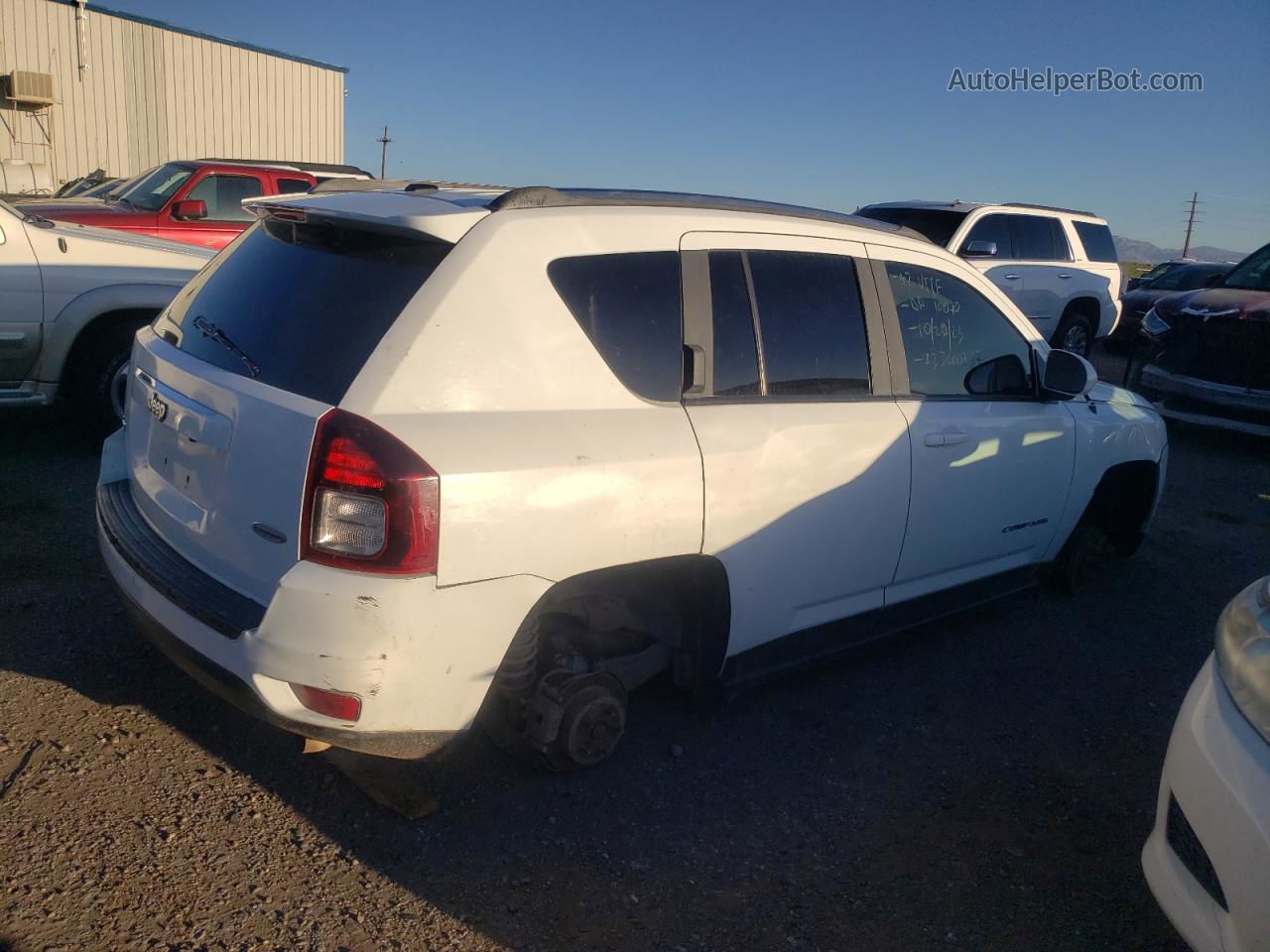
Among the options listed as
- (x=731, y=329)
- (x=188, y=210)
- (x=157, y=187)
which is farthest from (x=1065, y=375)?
(x=157, y=187)

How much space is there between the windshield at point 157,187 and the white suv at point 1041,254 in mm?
7625

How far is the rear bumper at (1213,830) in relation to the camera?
6.91 feet

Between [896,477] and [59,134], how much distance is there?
25559 mm

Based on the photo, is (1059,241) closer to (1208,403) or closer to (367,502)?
(1208,403)

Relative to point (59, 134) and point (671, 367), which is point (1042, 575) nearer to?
point (671, 367)

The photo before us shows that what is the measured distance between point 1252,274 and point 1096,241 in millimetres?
3234

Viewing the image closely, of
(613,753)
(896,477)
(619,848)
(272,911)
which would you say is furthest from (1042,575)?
(272,911)

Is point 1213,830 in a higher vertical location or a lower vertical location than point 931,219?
lower

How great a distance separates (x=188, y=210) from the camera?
10.4 m

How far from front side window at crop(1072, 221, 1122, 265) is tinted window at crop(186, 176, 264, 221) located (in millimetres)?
9834

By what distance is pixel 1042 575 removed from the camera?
4809 millimetres

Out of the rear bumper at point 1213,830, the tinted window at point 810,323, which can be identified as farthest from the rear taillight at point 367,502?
the rear bumper at point 1213,830

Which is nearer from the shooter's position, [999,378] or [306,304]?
[306,304]

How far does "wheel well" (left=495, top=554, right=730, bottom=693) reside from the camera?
2998mm
